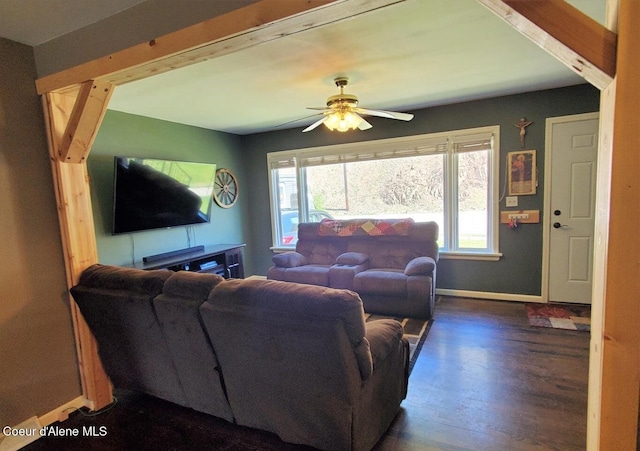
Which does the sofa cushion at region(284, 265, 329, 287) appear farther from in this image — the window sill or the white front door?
the white front door

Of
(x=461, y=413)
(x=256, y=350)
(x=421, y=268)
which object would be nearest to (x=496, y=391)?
(x=461, y=413)

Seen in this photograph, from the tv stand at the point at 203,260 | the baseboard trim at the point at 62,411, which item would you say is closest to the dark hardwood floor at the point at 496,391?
the baseboard trim at the point at 62,411

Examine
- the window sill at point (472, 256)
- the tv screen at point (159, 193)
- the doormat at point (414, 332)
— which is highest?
the tv screen at point (159, 193)

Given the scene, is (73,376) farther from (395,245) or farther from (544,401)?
(395,245)

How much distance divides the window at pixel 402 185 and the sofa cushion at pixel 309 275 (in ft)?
3.95

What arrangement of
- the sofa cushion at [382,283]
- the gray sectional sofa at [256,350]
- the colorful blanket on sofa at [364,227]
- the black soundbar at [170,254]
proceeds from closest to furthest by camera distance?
the gray sectional sofa at [256,350] → the sofa cushion at [382,283] → the black soundbar at [170,254] → the colorful blanket on sofa at [364,227]

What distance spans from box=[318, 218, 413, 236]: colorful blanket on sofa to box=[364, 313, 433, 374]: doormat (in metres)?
1.12

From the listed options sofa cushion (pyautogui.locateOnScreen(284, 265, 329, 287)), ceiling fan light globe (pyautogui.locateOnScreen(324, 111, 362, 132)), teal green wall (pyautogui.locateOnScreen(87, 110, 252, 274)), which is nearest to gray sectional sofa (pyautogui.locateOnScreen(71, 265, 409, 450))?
teal green wall (pyautogui.locateOnScreen(87, 110, 252, 274))

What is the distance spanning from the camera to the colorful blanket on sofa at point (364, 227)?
167 inches

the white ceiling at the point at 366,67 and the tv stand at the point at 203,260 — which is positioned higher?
the white ceiling at the point at 366,67

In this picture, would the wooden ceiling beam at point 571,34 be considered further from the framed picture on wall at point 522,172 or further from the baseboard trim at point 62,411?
the framed picture on wall at point 522,172

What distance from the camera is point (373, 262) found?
4324mm

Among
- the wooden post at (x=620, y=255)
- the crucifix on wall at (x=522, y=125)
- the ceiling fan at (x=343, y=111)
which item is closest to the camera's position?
the wooden post at (x=620, y=255)

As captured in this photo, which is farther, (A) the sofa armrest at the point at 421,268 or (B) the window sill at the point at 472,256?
(B) the window sill at the point at 472,256
